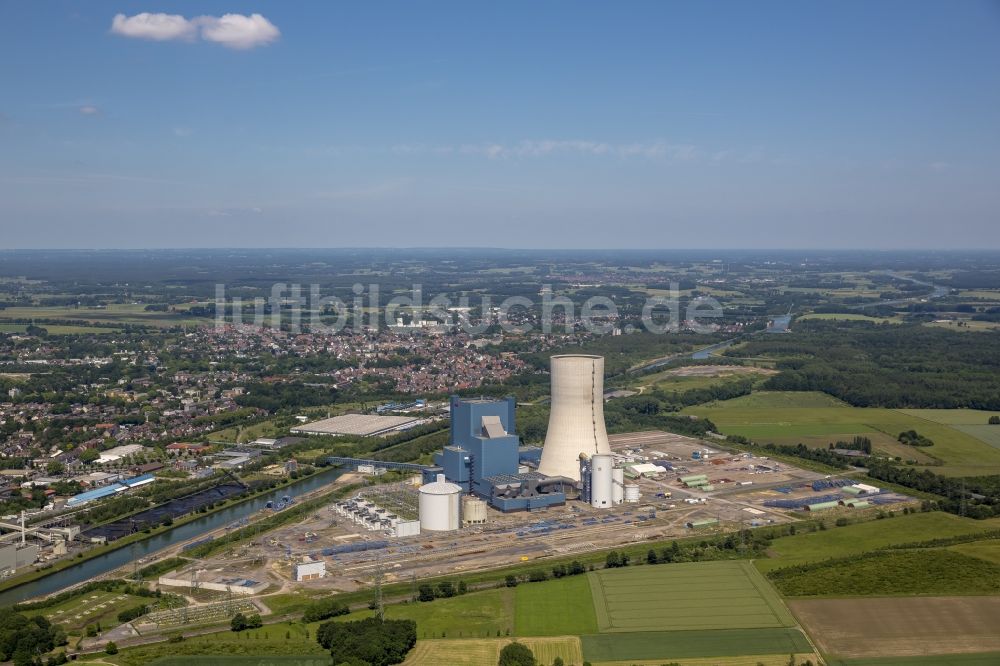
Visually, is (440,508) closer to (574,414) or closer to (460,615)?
(574,414)

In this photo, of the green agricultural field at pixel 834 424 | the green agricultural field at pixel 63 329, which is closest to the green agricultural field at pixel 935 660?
the green agricultural field at pixel 834 424

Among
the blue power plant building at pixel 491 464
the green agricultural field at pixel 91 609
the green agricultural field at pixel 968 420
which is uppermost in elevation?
the blue power plant building at pixel 491 464

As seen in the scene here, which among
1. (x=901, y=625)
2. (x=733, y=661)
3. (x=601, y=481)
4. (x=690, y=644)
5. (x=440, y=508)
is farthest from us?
(x=601, y=481)

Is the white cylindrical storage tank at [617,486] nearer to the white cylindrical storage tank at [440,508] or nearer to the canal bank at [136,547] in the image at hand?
the white cylindrical storage tank at [440,508]

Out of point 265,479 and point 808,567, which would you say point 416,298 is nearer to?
point 265,479

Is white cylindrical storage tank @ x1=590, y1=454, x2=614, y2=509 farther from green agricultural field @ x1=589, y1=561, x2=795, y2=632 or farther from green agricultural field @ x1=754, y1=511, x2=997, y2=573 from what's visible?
green agricultural field @ x1=589, y1=561, x2=795, y2=632

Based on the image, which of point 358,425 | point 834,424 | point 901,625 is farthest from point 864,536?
point 358,425
